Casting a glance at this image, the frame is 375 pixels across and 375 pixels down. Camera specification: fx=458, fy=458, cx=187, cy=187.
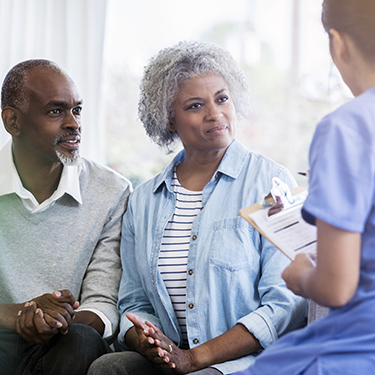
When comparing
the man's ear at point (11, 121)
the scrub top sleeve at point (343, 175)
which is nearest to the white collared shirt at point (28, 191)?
the man's ear at point (11, 121)

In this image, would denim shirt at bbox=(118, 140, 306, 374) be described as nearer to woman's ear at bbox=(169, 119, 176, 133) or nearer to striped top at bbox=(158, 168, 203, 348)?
striped top at bbox=(158, 168, 203, 348)

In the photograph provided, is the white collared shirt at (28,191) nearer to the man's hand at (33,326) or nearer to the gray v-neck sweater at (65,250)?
the gray v-neck sweater at (65,250)

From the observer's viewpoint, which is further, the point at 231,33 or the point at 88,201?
the point at 231,33

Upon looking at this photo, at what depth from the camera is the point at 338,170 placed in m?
0.67

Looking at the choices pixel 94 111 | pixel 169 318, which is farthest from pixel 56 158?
pixel 94 111

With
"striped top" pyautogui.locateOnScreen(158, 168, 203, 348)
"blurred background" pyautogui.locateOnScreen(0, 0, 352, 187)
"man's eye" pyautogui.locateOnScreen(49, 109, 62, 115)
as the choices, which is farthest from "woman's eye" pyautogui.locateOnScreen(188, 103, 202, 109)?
"blurred background" pyautogui.locateOnScreen(0, 0, 352, 187)

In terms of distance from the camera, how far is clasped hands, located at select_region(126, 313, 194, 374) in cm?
119

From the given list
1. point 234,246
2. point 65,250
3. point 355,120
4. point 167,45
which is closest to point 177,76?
point 234,246

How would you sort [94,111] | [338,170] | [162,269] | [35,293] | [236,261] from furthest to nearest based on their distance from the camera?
[94,111]
[35,293]
[162,269]
[236,261]
[338,170]

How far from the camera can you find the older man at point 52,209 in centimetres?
157

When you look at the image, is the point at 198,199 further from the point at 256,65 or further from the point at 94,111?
the point at 256,65

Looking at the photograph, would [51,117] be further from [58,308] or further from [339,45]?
[339,45]

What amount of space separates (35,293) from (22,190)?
364mm

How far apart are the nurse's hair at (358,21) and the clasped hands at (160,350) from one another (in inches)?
32.9
